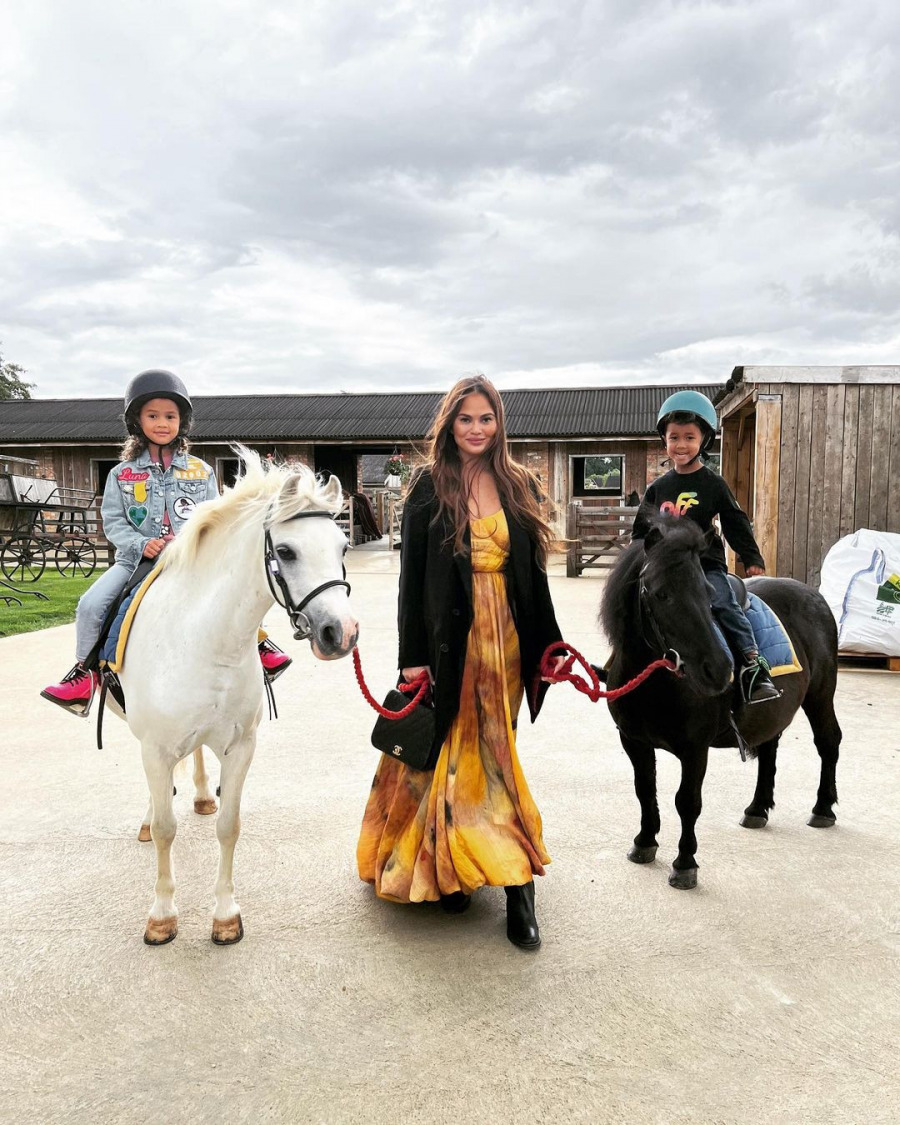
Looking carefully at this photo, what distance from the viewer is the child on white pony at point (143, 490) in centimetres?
297

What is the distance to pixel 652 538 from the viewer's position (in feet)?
9.21

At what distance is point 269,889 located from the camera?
282 centimetres

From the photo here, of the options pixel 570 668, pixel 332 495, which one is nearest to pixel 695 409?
pixel 570 668

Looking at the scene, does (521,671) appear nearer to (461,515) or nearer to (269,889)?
(461,515)

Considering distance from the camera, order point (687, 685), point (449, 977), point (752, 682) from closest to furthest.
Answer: point (449, 977) < point (687, 685) < point (752, 682)

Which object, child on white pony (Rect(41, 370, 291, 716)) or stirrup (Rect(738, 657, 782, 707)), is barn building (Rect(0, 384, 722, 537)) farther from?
child on white pony (Rect(41, 370, 291, 716))

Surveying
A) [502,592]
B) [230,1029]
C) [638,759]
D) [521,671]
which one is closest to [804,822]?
[638,759]

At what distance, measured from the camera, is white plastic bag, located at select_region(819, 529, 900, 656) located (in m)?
6.41

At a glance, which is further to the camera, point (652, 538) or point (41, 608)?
point (41, 608)

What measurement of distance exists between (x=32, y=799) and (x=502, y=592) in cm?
287

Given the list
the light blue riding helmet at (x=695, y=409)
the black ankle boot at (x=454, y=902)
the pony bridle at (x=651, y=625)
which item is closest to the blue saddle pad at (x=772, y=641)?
the pony bridle at (x=651, y=625)

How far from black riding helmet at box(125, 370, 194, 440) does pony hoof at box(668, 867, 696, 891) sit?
283cm

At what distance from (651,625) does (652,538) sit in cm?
34

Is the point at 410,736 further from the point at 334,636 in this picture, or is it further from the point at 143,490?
the point at 143,490
